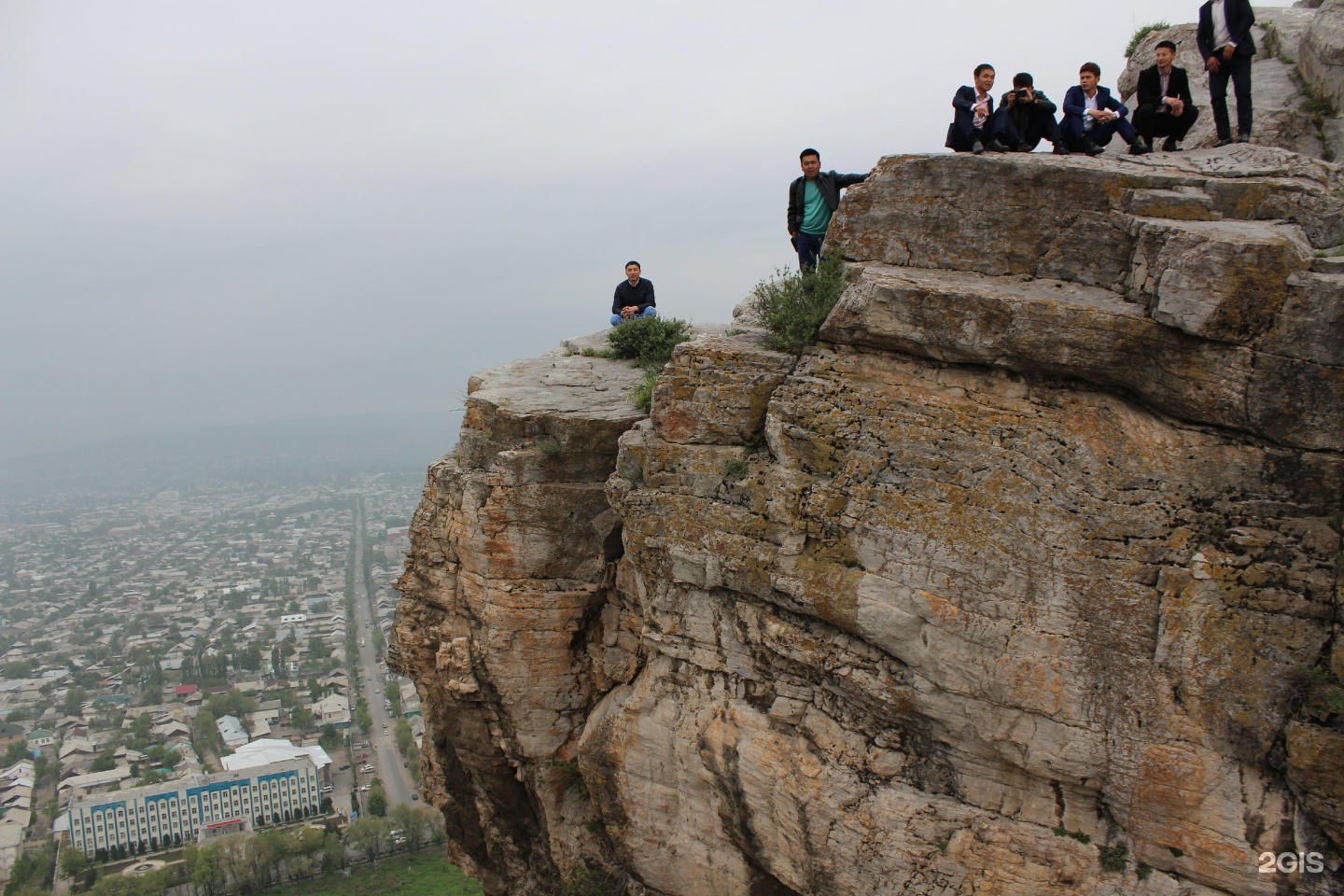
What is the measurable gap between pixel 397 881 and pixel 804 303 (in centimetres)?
3720

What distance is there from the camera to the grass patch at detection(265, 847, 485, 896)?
125 ft

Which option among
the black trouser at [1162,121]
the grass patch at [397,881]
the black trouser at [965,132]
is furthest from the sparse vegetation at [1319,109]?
the grass patch at [397,881]

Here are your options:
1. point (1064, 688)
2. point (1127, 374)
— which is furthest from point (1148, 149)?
point (1064, 688)

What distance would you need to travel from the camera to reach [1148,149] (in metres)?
12.7

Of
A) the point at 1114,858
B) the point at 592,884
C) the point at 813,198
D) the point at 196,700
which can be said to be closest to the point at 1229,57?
the point at 813,198

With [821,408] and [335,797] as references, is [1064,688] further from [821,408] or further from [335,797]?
[335,797]

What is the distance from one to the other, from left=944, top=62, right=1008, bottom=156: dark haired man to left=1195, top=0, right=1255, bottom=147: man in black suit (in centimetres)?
268

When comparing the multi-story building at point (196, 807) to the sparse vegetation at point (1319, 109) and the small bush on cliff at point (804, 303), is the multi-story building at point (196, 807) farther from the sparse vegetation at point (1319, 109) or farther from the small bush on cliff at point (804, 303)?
the sparse vegetation at point (1319, 109)

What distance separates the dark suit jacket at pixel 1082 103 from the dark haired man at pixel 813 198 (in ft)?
9.52

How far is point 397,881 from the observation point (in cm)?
3906

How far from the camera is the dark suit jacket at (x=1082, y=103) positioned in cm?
1248

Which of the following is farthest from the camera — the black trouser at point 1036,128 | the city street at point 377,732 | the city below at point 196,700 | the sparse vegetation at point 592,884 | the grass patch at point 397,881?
the city street at point 377,732

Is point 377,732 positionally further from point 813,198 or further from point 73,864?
point 813,198

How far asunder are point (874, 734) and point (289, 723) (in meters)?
58.1
